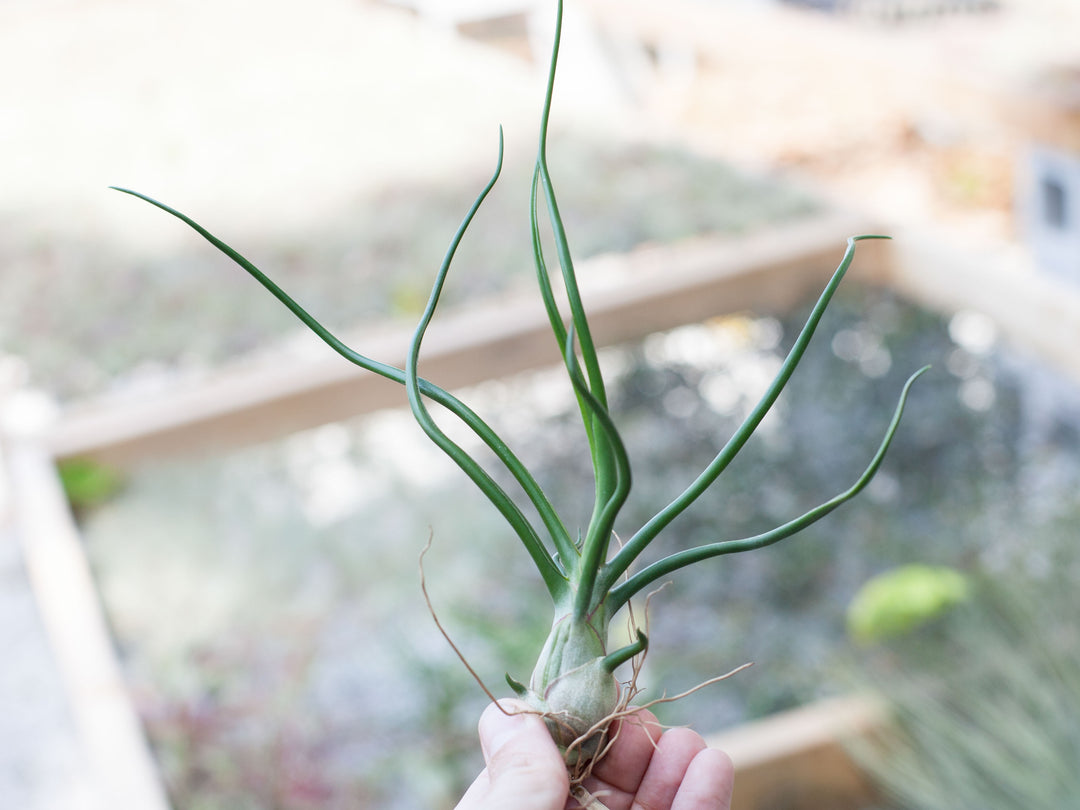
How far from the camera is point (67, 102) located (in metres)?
2.60

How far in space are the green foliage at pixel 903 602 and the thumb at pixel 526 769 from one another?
3.66ft

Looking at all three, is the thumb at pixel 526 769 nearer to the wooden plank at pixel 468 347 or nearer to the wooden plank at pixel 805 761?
the wooden plank at pixel 805 761

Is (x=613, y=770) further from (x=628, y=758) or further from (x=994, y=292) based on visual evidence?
(x=994, y=292)

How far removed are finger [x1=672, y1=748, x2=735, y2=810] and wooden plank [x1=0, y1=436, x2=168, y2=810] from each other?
32.0 inches

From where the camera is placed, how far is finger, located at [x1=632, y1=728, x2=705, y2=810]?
0.50 m

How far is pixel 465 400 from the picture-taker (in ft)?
6.31

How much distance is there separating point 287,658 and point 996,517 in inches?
44.8

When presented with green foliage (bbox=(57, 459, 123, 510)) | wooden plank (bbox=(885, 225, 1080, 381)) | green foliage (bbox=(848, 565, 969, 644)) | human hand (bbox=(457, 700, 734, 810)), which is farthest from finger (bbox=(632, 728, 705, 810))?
green foliage (bbox=(57, 459, 123, 510))

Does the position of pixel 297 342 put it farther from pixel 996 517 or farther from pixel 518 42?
pixel 518 42

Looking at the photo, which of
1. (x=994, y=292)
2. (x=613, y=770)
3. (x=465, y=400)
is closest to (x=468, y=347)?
(x=465, y=400)

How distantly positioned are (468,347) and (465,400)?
0.34ft

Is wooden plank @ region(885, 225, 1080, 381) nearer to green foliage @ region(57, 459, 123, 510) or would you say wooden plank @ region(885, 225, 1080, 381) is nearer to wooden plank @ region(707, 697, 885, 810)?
wooden plank @ region(707, 697, 885, 810)

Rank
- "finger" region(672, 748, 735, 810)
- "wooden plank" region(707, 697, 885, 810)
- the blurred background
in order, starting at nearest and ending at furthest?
"finger" region(672, 748, 735, 810), "wooden plank" region(707, 697, 885, 810), the blurred background

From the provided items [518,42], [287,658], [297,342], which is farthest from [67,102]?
[287,658]
